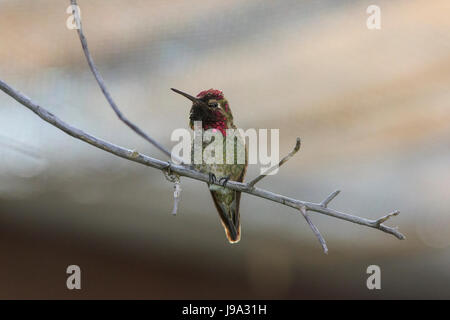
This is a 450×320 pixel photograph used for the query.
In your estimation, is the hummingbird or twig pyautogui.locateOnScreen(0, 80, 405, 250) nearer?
twig pyautogui.locateOnScreen(0, 80, 405, 250)

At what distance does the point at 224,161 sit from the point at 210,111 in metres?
0.18

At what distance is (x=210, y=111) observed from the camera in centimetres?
135

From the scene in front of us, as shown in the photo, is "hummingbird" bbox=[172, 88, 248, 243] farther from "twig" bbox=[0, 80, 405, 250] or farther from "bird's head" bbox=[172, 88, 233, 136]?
"twig" bbox=[0, 80, 405, 250]

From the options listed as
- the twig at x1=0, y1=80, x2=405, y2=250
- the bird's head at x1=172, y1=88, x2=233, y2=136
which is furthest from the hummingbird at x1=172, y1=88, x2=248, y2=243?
the twig at x1=0, y1=80, x2=405, y2=250


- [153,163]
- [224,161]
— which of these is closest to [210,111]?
[224,161]

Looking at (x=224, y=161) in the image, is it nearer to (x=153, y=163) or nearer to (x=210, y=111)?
(x=210, y=111)

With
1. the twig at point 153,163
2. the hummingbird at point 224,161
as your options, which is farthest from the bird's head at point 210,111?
the twig at point 153,163

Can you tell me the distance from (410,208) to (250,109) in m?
1.07

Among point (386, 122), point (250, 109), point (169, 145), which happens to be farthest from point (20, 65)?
point (386, 122)

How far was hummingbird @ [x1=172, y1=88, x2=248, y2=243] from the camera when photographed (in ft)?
4.42

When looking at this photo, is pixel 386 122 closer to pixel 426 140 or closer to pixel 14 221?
pixel 426 140

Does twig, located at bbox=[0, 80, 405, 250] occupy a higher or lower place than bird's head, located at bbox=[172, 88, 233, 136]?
lower

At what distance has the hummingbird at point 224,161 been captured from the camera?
1.35m

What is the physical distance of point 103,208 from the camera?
2.71 metres
